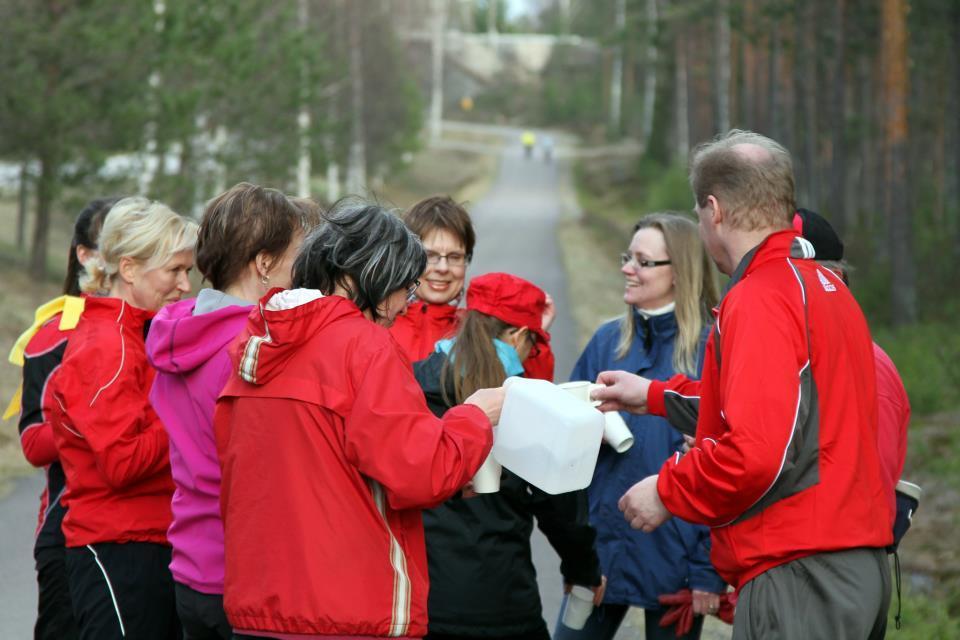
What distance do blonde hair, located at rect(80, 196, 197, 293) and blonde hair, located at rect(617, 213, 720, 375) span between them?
177 cm

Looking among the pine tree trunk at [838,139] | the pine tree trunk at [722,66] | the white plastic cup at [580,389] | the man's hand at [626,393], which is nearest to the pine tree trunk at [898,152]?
the pine tree trunk at [838,139]

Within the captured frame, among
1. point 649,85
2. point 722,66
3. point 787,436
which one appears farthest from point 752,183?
point 649,85

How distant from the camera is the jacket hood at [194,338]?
3.57 metres

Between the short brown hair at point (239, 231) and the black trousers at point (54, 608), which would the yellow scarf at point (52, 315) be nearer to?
the black trousers at point (54, 608)

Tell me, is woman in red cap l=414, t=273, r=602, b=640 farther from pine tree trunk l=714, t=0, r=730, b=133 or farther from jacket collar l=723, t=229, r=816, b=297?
pine tree trunk l=714, t=0, r=730, b=133

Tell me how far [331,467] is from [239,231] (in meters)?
0.89

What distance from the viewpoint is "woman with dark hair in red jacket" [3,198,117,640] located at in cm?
451

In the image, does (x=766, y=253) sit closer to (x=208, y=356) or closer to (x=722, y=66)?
(x=208, y=356)

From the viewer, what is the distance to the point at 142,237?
4.36 m

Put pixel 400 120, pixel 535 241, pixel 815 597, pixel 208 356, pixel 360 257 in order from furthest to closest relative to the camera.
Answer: pixel 400 120, pixel 535 241, pixel 208 356, pixel 815 597, pixel 360 257

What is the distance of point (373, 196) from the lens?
12.1ft

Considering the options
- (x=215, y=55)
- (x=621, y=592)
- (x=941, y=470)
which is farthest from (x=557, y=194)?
(x=621, y=592)

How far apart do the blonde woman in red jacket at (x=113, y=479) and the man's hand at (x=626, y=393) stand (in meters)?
1.47

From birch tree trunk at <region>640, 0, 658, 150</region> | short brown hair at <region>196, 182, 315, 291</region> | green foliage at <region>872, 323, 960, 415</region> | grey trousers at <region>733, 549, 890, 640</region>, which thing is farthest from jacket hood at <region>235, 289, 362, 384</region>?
birch tree trunk at <region>640, 0, 658, 150</region>
